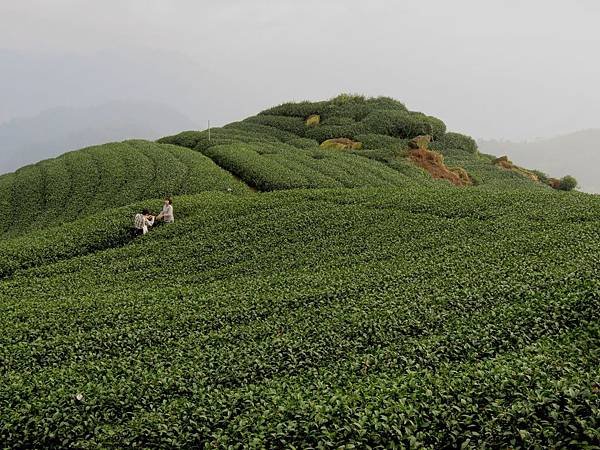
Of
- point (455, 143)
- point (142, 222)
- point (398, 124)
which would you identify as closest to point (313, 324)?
point (142, 222)

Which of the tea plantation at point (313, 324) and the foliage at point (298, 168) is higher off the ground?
the foliage at point (298, 168)

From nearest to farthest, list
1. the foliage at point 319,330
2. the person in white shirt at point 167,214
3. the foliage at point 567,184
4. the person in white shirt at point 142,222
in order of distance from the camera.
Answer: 1. the foliage at point 319,330
2. the person in white shirt at point 142,222
3. the person in white shirt at point 167,214
4. the foliage at point 567,184

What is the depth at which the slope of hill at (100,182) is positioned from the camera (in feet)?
134

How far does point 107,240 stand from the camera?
3030cm

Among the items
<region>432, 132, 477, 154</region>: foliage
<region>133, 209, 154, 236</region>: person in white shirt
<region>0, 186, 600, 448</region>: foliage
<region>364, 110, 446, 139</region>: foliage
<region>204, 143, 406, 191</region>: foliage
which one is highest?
<region>364, 110, 446, 139</region>: foliage

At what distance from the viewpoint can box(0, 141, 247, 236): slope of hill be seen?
40719 millimetres

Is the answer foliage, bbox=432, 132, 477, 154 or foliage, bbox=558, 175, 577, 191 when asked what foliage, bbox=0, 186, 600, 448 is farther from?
foliage, bbox=432, 132, 477, 154

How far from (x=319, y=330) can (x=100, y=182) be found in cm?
3479

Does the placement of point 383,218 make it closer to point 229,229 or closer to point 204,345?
point 229,229

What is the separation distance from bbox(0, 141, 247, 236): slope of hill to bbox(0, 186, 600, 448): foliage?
36.3ft

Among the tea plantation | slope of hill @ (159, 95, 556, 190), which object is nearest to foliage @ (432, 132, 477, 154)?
slope of hill @ (159, 95, 556, 190)

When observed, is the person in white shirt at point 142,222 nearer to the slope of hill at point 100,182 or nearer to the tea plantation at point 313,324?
the tea plantation at point 313,324

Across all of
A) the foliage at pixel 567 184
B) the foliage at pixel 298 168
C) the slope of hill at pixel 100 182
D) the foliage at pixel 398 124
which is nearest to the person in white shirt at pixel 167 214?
the slope of hill at pixel 100 182

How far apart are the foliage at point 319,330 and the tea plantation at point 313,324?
63 mm
